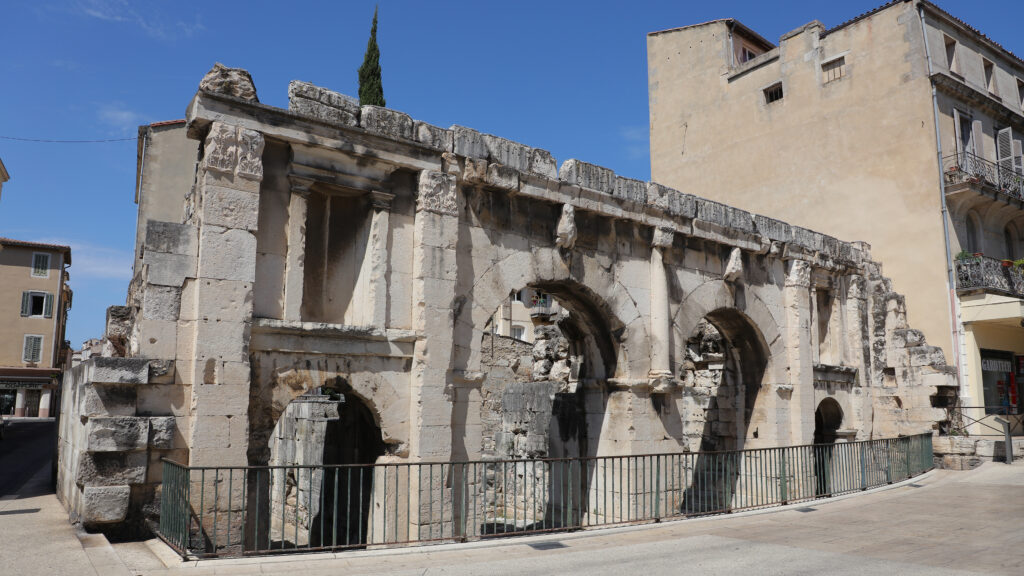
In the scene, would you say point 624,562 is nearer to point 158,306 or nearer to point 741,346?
point 158,306

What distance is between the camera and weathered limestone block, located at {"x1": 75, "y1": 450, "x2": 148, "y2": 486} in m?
6.72

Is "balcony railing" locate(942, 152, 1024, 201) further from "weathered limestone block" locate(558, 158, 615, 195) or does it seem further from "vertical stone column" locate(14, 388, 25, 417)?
"vertical stone column" locate(14, 388, 25, 417)

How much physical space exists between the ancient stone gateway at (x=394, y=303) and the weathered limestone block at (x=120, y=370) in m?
0.02

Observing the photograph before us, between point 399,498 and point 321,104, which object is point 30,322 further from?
point 399,498

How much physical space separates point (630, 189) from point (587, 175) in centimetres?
91

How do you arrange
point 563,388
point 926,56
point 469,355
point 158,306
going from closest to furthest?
point 158,306 < point 469,355 < point 563,388 < point 926,56

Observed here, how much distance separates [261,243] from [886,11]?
54.1ft

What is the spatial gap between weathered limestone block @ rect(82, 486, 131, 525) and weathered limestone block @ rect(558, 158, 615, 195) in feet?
21.3

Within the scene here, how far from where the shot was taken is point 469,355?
30.2 ft

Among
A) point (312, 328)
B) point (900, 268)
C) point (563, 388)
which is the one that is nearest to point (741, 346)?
point (563, 388)

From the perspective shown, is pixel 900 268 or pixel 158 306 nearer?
pixel 158 306

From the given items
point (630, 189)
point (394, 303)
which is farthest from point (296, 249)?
point (630, 189)

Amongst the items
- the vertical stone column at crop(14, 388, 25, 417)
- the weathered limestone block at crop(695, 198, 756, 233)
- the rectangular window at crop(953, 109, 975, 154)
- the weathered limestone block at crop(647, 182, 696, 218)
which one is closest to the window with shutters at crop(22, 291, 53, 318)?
the vertical stone column at crop(14, 388, 25, 417)

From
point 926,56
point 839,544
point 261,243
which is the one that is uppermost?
point 926,56
